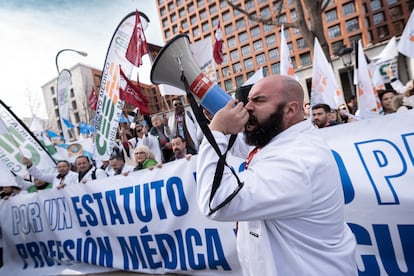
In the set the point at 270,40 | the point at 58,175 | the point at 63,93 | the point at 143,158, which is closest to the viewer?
the point at 143,158

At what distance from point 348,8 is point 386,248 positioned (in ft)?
152

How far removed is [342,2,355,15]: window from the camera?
131 ft

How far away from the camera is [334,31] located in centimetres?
4181

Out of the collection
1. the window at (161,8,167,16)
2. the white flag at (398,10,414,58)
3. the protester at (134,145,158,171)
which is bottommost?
the protester at (134,145,158,171)

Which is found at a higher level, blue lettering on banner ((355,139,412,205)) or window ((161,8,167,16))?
window ((161,8,167,16))

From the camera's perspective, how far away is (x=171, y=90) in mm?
4371

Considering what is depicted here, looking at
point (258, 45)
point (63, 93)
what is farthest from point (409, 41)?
point (258, 45)

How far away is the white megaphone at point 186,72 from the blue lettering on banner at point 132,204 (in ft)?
5.65

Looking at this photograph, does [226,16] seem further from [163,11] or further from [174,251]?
[174,251]

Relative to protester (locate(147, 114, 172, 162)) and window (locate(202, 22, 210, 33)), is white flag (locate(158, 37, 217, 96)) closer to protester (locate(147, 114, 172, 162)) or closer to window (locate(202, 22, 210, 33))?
protester (locate(147, 114, 172, 162))

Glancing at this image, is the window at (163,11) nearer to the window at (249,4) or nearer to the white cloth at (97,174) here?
the window at (249,4)

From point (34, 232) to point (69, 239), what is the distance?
68 centimetres

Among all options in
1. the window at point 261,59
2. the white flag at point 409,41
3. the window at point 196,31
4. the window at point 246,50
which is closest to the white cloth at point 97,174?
the white flag at point 409,41

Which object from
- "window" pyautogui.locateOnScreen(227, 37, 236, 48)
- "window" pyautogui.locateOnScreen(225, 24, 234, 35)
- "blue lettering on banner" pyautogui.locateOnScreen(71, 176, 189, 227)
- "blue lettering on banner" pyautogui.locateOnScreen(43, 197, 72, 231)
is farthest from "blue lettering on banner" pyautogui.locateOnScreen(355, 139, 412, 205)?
"window" pyautogui.locateOnScreen(225, 24, 234, 35)
